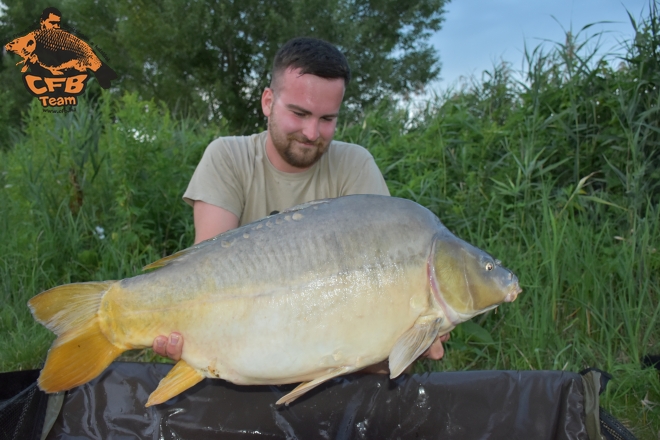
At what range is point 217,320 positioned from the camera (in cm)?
134

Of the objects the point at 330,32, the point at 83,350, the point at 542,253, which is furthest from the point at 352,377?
the point at 330,32

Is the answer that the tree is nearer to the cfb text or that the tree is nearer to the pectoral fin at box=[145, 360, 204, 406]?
the cfb text

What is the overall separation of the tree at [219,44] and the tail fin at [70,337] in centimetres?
1073

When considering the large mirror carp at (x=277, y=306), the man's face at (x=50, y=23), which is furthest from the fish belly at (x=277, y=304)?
the man's face at (x=50, y=23)

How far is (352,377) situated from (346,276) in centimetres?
65

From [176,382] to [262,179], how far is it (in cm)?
91

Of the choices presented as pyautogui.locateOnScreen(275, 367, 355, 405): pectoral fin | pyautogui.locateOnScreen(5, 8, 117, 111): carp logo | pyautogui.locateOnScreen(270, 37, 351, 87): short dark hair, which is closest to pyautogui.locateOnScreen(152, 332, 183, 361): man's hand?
pyautogui.locateOnScreen(275, 367, 355, 405): pectoral fin

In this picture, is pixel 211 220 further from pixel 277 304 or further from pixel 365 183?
pixel 277 304

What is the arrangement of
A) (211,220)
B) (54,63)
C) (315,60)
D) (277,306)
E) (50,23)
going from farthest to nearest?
(50,23), (54,63), (211,220), (315,60), (277,306)

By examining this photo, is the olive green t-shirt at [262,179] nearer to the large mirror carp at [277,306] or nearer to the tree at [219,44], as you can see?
the large mirror carp at [277,306]

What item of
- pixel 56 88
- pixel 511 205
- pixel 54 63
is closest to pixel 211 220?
pixel 511 205

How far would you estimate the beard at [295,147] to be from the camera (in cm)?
196

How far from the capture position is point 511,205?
109 inches

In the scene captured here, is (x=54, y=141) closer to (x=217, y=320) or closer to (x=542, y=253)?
(x=217, y=320)
